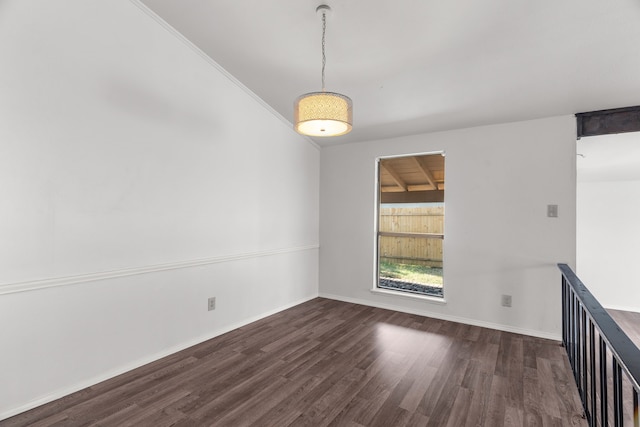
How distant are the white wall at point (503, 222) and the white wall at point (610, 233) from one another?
163 cm

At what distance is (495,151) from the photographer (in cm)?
358

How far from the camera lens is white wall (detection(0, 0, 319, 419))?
78.9 inches

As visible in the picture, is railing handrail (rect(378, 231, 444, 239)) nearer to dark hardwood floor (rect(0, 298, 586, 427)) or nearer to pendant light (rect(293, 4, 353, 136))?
dark hardwood floor (rect(0, 298, 586, 427))

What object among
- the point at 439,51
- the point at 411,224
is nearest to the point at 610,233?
the point at 411,224

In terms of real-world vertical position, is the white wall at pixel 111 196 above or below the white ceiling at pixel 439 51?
below

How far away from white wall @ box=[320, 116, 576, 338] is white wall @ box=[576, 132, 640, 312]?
5.35 feet

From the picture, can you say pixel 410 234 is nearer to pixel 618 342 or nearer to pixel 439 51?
pixel 439 51

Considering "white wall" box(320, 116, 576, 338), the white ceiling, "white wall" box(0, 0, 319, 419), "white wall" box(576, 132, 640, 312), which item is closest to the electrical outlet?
"white wall" box(320, 116, 576, 338)

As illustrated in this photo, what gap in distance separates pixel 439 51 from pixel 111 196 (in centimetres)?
289

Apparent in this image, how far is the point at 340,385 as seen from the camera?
2355mm

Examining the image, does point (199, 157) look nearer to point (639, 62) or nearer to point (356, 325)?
point (356, 325)

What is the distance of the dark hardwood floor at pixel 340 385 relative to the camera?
1.97 m

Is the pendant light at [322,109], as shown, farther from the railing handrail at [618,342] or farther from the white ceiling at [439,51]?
the railing handrail at [618,342]

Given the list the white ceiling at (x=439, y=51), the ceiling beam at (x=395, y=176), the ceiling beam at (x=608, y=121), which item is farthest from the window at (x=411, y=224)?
the ceiling beam at (x=608, y=121)
